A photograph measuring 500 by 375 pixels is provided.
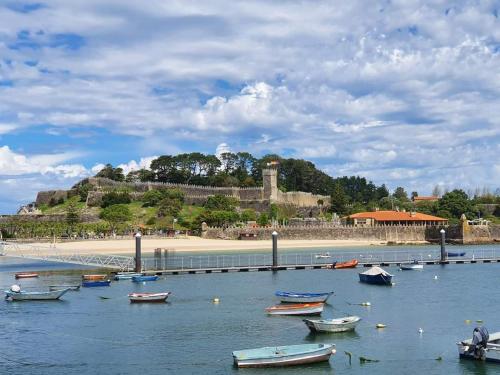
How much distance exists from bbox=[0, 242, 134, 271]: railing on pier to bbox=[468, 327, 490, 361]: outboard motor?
3752 cm

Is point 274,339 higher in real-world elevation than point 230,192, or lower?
lower

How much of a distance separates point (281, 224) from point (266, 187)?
12.4 meters

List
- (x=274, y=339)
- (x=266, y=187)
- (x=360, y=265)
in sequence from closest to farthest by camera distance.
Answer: (x=274, y=339)
(x=360, y=265)
(x=266, y=187)

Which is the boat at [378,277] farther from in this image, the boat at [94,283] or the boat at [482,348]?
the boat at [482,348]

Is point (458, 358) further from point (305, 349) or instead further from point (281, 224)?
point (281, 224)

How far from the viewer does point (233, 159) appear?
6575 inches

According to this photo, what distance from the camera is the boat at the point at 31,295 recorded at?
154ft

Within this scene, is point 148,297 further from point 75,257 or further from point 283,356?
point 75,257

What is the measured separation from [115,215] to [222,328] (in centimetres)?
8677

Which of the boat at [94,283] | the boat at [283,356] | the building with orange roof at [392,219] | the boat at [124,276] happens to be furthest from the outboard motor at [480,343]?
the building with orange roof at [392,219]

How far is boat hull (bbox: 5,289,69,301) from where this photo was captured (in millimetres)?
46875

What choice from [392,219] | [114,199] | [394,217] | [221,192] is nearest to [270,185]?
[221,192]

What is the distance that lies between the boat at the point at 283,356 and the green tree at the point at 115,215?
91.6 m

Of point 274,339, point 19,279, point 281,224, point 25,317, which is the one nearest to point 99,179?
point 281,224
